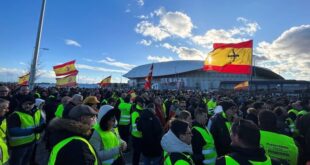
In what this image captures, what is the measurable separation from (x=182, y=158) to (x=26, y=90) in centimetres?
679

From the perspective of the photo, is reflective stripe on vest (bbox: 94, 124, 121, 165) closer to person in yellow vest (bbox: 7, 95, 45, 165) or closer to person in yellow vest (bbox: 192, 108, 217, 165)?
person in yellow vest (bbox: 192, 108, 217, 165)

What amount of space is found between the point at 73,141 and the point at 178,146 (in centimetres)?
123

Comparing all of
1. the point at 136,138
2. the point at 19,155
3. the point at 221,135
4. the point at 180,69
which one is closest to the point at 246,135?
the point at 221,135

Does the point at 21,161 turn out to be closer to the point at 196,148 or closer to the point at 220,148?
the point at 196,148

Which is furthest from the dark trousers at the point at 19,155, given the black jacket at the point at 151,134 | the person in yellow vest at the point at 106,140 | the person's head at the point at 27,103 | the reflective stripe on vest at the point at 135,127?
the person in yellow vest at the point at 106,140

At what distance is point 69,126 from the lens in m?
2.52

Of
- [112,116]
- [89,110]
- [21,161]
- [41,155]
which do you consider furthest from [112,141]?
[41,155]

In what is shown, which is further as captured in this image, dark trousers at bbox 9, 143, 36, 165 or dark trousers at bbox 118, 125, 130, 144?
dark trousers at bbox 118, 125, 130, 144

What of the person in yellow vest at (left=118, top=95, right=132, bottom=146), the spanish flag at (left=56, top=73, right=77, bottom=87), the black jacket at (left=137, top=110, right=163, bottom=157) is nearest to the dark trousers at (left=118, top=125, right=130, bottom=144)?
the person in yellow vest at (left=118, top=95, right=132, bottom=146)

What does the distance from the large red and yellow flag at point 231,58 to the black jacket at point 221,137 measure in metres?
6.98

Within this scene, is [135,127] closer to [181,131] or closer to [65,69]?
[181,131]

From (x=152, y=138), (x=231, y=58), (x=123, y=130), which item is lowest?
(x=123, y=130)

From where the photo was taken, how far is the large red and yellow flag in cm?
1127

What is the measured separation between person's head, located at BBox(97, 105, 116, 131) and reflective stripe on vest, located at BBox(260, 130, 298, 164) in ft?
6.47
